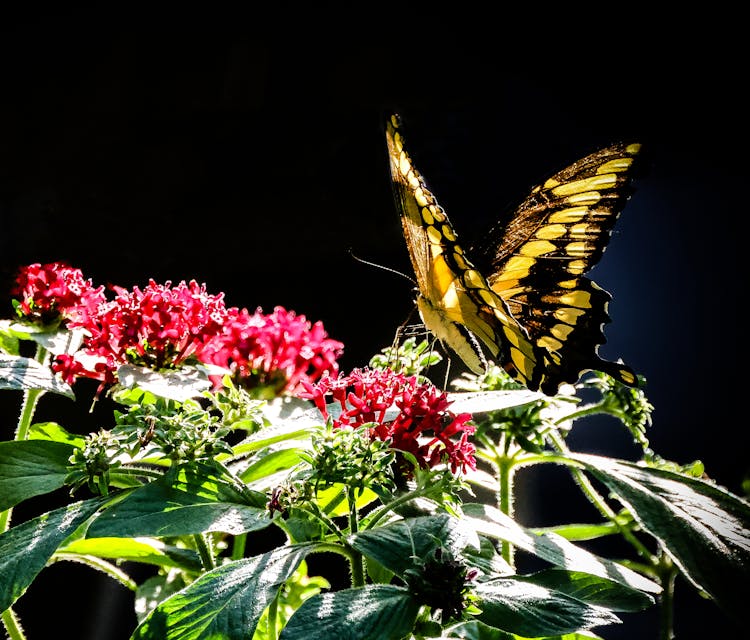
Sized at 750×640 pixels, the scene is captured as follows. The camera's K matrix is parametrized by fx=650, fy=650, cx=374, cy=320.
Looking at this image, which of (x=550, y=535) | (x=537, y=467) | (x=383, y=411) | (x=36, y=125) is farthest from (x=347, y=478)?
(x=36, y=125)

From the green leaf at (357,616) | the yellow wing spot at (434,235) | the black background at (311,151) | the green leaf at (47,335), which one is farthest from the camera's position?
the black background at (311,151)

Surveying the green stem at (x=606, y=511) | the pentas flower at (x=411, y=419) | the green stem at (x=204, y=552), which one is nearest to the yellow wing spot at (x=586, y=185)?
the green stem at (x=606, y=511)

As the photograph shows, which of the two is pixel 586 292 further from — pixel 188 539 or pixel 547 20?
Result: pixel 547 20

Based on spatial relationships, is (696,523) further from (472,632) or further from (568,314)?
(568,314)

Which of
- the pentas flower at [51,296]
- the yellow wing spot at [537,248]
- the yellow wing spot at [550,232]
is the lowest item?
the pentas flower at [51,296]

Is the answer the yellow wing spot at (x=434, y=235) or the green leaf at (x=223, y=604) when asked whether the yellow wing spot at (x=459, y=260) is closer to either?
the yellow wing spot at (x=434, y=235)

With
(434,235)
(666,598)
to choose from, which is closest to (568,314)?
(434,235)
